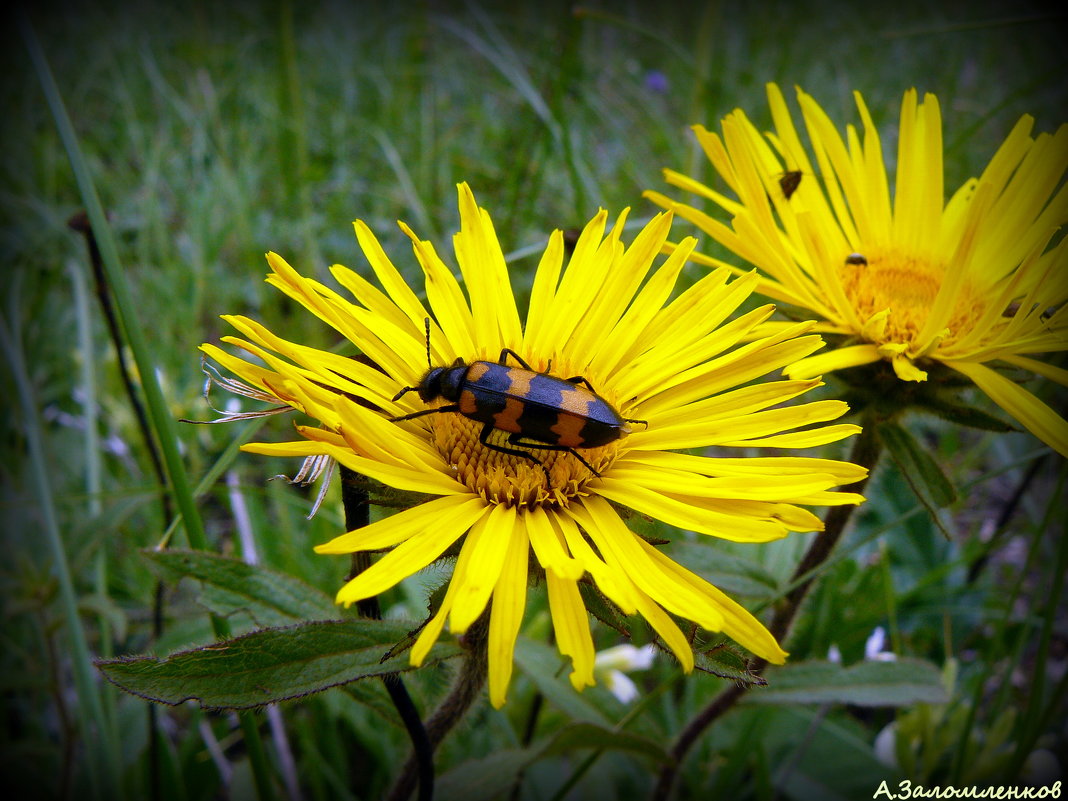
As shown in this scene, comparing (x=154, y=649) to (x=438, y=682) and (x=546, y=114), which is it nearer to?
(x=438, y=682)

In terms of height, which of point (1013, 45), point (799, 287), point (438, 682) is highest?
point (1013, 45)

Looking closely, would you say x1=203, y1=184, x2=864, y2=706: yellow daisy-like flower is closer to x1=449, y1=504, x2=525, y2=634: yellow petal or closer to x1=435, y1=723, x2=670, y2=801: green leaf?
x1=449, y1=504, x2=525, y2=634: yellow petal

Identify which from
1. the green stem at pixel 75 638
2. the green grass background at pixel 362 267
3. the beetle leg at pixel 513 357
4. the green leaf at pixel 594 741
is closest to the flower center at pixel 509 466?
the beetle leg at pixel 513 357

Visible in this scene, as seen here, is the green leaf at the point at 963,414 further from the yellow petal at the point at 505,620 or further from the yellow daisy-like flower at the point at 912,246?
the yellow petal at the point at 505,620

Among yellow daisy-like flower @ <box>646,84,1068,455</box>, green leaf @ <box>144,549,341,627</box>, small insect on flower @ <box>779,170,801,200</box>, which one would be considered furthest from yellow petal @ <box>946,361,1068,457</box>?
green leaf @ <box>144,549,341,627</box>

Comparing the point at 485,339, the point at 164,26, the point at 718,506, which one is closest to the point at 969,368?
the point at 718,506

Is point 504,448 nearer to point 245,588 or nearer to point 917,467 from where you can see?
point 245,588

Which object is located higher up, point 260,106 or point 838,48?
point 838,48

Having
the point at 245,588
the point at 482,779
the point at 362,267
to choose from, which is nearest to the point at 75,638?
the point at 245,588
